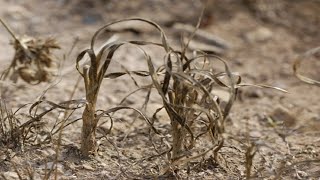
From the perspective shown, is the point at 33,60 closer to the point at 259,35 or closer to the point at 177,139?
the point at 177,139

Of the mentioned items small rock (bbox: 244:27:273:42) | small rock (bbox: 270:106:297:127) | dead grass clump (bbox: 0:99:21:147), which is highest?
dead grass clump (bbox: 0:99:21:147)

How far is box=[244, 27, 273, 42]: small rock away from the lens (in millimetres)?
3422

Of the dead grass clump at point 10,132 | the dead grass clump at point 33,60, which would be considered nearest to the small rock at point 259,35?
the dead grass clump at point 33,60

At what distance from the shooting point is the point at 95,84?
1.81 meters

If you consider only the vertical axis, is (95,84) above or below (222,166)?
above

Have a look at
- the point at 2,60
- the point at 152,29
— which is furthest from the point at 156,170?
the point at 152,29

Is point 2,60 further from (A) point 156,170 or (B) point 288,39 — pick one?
(B) point 288,39

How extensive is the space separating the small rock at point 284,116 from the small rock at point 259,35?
2.90 ft

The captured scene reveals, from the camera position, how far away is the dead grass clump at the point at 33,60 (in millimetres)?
2447

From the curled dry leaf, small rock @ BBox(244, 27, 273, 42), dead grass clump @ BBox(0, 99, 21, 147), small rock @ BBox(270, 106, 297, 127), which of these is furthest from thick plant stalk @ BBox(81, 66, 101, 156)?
small rock @ BBox(244, 27, 273, 42)

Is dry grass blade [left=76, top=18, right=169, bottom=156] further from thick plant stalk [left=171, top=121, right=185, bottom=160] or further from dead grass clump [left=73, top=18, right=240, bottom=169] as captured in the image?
thick plant stalk [left=171, top=121, right=185, bottom=160]

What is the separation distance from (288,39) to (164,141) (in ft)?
5.43

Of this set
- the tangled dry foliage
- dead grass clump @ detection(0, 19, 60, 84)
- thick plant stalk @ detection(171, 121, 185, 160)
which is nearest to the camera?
the tangled dry foliage

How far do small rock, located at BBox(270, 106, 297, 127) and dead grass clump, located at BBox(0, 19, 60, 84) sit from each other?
96 centimetres
